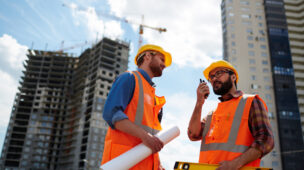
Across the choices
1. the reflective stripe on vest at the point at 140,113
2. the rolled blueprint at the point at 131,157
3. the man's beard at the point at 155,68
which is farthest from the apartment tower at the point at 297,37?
the rolled blueprint at the point at 131,157

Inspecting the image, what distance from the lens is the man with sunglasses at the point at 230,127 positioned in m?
→ 2.67

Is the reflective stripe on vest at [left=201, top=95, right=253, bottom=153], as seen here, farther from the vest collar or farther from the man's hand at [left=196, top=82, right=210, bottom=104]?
the vest collar

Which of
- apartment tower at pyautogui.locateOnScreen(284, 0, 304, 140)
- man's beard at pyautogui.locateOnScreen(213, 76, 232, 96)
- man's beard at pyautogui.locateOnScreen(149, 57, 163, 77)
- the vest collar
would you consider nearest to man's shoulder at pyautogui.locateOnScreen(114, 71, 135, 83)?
the vest collar

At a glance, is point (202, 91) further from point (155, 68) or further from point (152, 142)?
point (152, 142)

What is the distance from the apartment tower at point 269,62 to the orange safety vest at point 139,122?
62.0m

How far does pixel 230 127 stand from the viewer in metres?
2.96

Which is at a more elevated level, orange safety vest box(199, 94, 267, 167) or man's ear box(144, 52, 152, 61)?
man's ear box(144, 52, 152, 61)

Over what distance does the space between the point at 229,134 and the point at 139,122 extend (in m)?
0.99

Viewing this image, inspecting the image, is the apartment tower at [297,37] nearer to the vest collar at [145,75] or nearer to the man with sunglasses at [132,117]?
the vest collar at [145,75]

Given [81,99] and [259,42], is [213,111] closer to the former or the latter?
[259,42]

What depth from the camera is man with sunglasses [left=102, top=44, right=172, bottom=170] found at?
2662mm

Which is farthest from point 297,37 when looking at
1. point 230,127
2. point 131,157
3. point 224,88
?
point 131,157

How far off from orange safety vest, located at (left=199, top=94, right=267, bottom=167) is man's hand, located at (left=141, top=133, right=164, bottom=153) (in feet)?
2.19

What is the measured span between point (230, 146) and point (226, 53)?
68.0 meters
